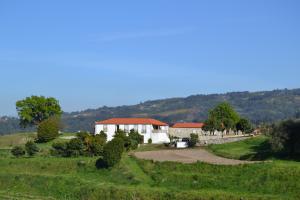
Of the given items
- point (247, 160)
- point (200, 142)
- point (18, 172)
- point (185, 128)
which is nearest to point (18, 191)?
point (18, 172)

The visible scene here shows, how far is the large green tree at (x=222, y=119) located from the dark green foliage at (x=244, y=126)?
2.69ft

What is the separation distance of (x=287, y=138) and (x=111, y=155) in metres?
17.3

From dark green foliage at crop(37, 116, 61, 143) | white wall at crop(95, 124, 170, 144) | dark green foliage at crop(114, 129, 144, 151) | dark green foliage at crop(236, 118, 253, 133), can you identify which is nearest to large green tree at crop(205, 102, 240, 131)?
dark green foliage at crop(236, 118, 253, 133)

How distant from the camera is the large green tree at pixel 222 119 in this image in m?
95.2

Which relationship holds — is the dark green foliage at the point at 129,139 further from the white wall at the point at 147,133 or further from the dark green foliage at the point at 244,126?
the dark green foliage at the point at 244,126

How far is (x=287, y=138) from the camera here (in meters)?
54.5

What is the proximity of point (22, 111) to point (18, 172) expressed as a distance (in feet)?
146

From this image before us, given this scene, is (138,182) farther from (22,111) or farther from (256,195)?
(22,111)

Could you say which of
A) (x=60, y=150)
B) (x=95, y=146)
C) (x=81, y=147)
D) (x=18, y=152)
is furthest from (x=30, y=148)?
(x=95, y=146)

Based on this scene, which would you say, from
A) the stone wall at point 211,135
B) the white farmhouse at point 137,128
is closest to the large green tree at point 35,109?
the white farmhouse at point 137,128

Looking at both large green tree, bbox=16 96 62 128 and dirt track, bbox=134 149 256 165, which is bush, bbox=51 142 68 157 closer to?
dirt track, bbox=134 149 256 165

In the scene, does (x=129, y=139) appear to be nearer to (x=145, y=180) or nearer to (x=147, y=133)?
(x=147, y=133)

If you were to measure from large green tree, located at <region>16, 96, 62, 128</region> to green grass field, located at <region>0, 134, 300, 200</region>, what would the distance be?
134 ft

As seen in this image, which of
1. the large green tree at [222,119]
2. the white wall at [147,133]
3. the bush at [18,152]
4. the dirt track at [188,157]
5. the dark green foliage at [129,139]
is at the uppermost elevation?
the large green tree at [222,119]
